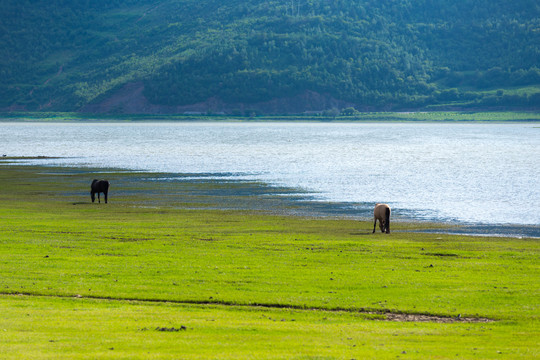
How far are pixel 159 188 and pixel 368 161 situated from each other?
1648 inches

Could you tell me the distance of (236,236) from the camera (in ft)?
101

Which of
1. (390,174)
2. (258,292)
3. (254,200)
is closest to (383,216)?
(258,292)

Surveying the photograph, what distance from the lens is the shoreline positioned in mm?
36375

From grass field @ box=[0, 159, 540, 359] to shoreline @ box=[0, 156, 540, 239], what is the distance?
3956mm

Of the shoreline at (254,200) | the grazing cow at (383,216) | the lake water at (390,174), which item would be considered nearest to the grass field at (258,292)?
the grazing cow at (383,216)

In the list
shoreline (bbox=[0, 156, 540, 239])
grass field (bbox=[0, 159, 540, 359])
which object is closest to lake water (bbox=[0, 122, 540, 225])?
shoreline (bbox=[0, 156, 540, 239])

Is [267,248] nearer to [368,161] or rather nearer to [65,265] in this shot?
[65,265]

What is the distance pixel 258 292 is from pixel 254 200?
93.2 ft

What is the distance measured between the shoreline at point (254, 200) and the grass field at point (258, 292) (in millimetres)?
3956

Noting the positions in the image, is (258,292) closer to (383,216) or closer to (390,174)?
(383,216)

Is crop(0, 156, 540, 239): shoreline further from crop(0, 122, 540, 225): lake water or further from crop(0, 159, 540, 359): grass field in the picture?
crop(0, 159, 540, 359): grass field

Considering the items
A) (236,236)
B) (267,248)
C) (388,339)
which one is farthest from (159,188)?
(388,339)

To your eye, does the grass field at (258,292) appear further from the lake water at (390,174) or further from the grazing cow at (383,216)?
the lake water at (390,174)

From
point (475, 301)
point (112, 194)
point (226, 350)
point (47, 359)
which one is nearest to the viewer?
point (47, 359)
